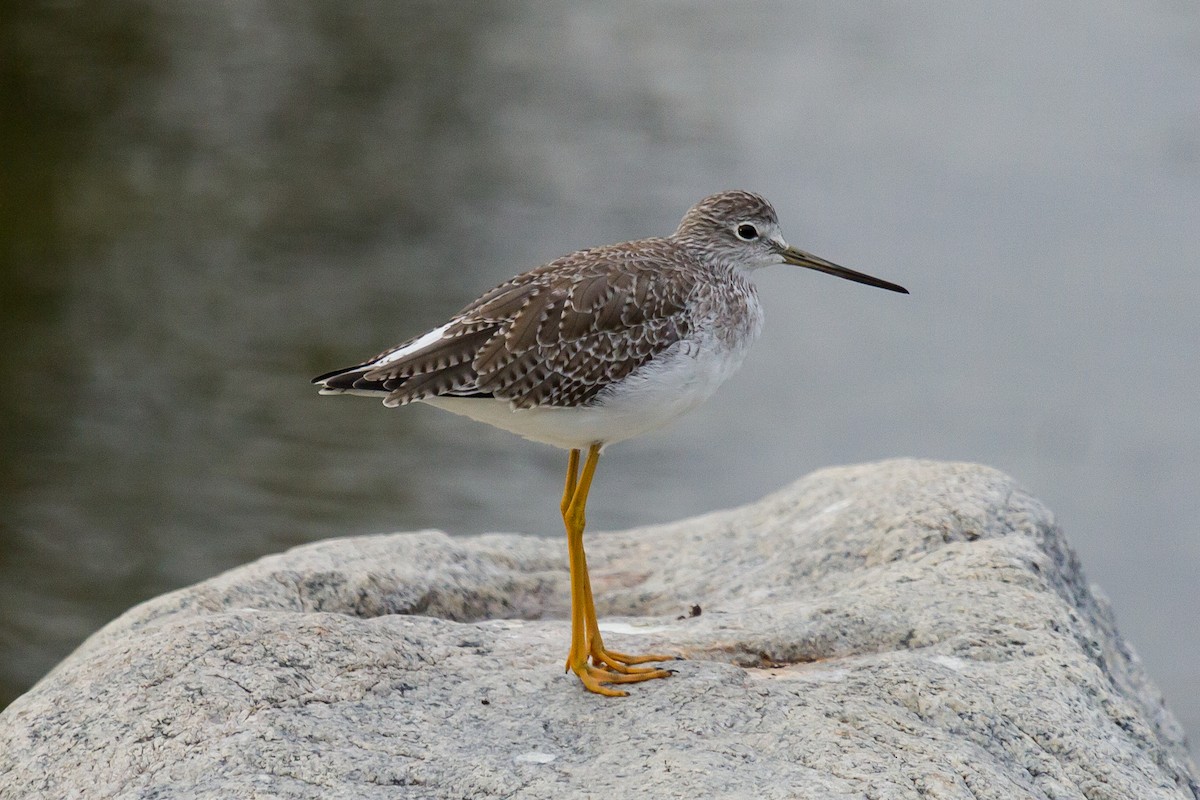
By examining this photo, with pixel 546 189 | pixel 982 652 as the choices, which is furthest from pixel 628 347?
pixel 546 189

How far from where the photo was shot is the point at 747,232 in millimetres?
7840

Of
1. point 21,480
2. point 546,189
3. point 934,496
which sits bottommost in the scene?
point 934,496

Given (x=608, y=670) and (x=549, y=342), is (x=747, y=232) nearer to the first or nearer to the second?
(x=549, y=342)

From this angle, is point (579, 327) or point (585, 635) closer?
point (579, 327)

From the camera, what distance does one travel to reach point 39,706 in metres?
6.18

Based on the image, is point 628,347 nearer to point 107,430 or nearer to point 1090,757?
point 1090,757

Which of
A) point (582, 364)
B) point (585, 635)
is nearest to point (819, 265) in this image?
point (582, 364)

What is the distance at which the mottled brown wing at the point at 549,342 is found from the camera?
21.9ft

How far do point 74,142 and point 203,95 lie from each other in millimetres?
1844

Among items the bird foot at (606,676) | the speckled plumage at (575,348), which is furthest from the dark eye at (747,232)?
the bird foot at (606,676)

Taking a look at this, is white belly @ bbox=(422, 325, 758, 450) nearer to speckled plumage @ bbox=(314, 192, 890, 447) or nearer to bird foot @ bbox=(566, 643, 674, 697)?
speckled plumage @ bbox=(314, 192, 890, 447)

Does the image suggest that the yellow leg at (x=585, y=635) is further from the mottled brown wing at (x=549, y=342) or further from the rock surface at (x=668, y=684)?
the mottled brown wing at (x=549, y=342)

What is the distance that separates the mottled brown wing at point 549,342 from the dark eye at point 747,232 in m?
0.82

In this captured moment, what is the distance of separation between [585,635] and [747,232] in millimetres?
2359
